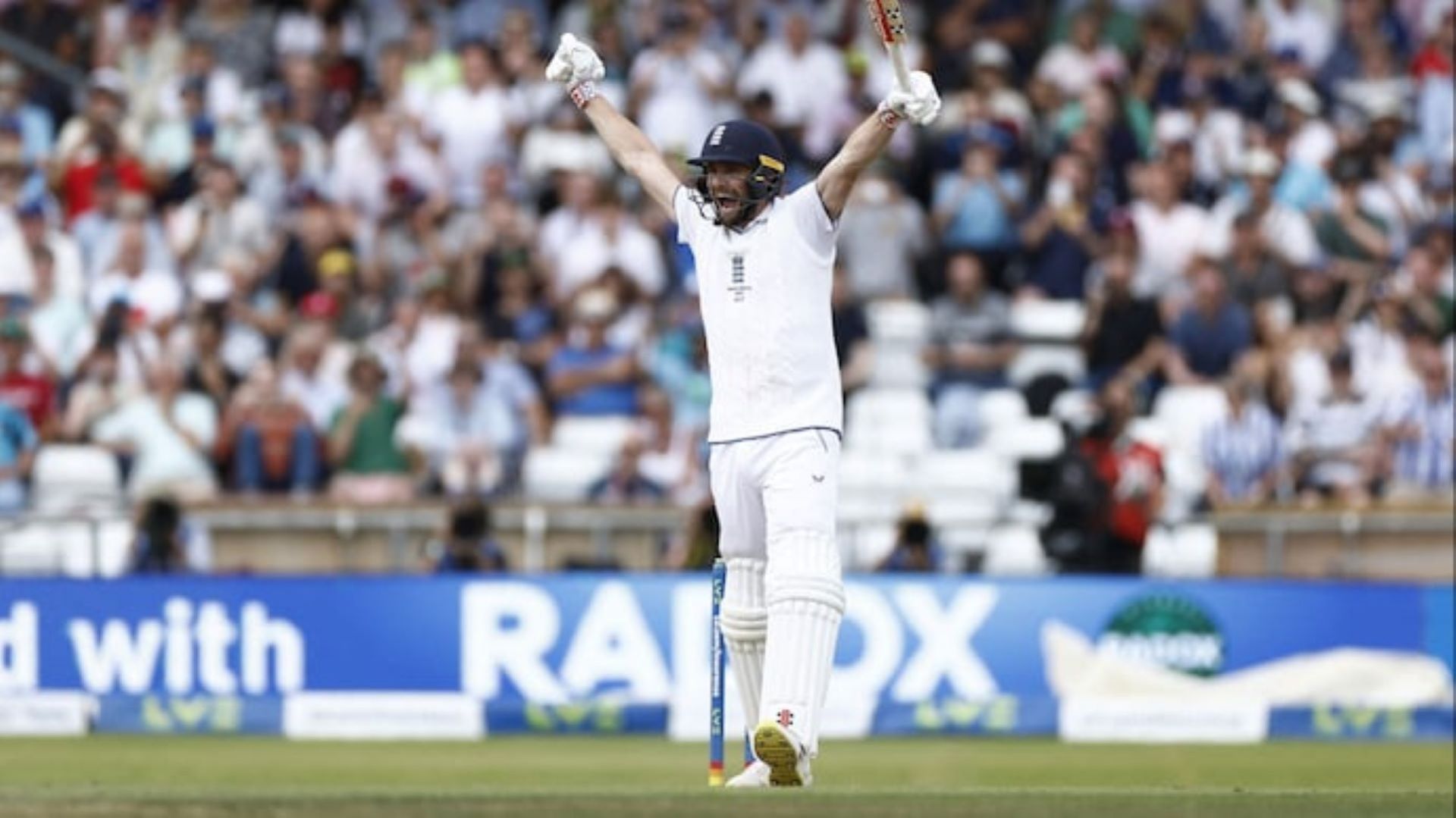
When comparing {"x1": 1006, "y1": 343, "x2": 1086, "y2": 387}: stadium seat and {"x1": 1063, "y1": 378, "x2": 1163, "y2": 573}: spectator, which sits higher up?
{"x1": 1006, "y1": 343, "x2": 1086, "y2": 387}: stadium seat

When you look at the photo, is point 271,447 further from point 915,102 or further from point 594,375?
point 915,102

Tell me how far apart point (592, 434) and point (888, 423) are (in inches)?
68.1

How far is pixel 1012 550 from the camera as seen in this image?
18.4 metres

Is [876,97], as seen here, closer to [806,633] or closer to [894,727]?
[894,727]

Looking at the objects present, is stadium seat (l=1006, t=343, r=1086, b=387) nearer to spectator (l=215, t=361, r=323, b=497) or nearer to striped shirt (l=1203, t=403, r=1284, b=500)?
striped shirt (l=1203, t=403, r=1284, b=500)

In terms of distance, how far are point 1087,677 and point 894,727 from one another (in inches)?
41.2

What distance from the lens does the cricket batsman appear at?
396 inches

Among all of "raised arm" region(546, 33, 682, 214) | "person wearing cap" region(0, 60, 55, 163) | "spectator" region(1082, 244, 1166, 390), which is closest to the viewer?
"raised arm" region(546, 33, 682, 214)

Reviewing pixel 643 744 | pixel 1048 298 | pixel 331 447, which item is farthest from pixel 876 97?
pixel 643 744

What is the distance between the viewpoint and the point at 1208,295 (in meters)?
19.7

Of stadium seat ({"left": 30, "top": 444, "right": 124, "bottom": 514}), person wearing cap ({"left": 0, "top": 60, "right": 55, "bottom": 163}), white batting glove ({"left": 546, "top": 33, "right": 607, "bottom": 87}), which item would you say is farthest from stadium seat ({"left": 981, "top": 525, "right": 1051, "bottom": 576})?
white batting glove ({"left": 546, "top": 33, "right": 607, "bottom": 87})

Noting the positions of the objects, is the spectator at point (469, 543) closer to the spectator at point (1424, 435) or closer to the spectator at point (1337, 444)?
the spectator at point (1337, 444)

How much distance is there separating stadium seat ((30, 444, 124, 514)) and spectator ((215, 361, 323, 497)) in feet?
2.30

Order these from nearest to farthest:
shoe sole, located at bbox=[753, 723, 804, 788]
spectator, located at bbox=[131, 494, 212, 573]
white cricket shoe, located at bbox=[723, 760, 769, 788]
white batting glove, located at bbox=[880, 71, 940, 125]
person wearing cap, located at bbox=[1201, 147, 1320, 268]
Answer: shoe sole, located at bbox=[753, 723, 804, 788] → white batting glove, located at bbox=[880, 71, 940, 125] → white cricket shoe, located at bbox=[723, 760, 769, 788] → spectator, located at bbox=[131, 494, 212, 573] → person wearing cap, located at bbox=[1201, 147, 1320, 268]
